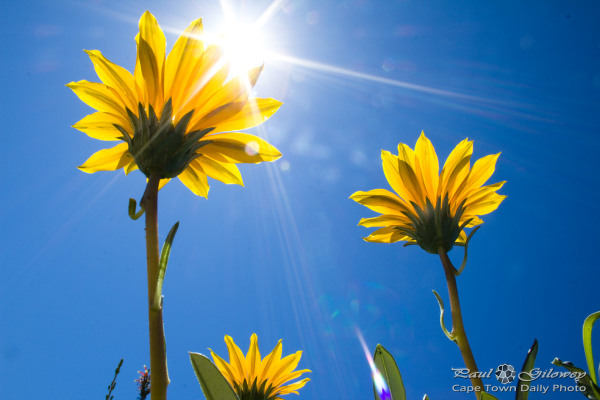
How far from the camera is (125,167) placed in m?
1.34

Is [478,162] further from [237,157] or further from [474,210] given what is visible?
[237,157]

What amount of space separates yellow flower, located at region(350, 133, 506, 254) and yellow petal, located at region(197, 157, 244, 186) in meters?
0.63

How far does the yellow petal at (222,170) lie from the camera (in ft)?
4.65

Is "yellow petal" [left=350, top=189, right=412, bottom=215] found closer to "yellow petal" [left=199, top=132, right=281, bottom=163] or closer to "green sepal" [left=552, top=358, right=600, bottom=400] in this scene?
"yellow petal" [left=199, top=132, right=281, bottom=163]

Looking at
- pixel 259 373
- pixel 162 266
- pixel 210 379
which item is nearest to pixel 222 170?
pixel 162 266

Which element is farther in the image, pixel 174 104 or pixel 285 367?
pixel 285 367

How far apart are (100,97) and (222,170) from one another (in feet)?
1.56

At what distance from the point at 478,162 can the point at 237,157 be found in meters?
1.20

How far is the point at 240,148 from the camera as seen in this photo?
4.27 feet

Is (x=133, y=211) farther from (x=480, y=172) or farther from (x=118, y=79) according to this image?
(x=480, y=172)

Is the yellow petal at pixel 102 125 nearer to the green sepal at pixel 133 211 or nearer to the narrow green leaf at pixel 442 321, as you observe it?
the green sepal at pixel 133 211

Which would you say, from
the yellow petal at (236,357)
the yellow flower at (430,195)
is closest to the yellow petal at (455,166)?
the yellow flower at (430,195)

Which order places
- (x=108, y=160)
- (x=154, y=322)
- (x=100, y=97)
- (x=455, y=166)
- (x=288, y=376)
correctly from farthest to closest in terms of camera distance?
1. (x=288, y=376)
2. (x=455, y=166)
3. (x=108, y=160)
4. (x=100, y=97)
5. (x=154, y=322)

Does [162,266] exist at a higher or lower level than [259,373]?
lower
